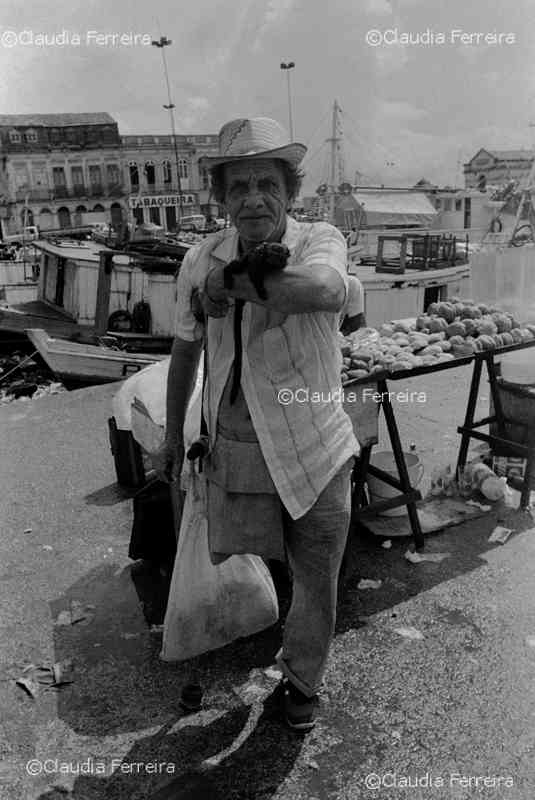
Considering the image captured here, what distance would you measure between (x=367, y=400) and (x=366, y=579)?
980mm

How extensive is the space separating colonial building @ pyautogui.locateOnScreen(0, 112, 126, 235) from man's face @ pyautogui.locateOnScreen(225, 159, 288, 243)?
52.5m

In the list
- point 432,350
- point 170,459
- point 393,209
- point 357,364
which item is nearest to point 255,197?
point 170,459

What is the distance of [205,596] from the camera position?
2457 mm

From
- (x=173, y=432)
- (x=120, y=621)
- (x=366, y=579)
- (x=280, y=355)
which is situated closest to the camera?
(x=280, y=355)

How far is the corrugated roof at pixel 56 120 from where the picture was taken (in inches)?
1887

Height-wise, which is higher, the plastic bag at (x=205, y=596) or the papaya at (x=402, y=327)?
the papaya at (x=402, y=327)

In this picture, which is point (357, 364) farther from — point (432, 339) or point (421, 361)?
point (432, 339)

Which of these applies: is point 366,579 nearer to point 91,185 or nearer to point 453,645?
point 453,645

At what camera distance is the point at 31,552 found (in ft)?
12.5

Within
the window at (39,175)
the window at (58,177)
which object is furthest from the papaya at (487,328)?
the window at (39,175)

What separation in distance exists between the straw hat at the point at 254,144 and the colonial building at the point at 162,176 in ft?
173

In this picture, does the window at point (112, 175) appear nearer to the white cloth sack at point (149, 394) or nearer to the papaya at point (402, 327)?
the white cloth sack at point (149, 394)

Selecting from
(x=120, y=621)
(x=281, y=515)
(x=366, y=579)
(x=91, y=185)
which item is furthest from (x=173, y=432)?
(x=91, y=185)

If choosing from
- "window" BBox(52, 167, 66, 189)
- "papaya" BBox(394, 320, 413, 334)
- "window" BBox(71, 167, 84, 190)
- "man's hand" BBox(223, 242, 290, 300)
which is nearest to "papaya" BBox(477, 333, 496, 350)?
"papaya" BBox(394, 320, 413, 334)
